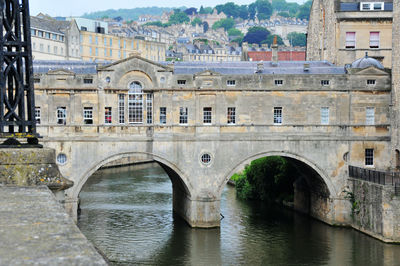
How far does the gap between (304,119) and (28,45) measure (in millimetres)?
31740

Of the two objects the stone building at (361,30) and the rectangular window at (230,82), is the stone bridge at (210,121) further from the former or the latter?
the stone building at (361,30)

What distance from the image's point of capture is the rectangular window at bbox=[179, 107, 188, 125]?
138 feet

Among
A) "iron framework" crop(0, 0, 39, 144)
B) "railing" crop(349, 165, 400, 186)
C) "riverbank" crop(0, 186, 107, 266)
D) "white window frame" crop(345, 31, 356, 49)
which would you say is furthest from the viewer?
"white window frame" crop(345, 31, 356, 49)

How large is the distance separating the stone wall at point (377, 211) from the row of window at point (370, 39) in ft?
42.6

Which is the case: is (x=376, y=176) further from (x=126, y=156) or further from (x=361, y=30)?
(x=361, y=30)

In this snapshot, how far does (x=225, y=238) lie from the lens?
39.0 meters

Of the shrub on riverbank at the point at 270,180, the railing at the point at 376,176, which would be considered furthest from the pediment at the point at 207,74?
the shrub on riverbank at the point at 270,180

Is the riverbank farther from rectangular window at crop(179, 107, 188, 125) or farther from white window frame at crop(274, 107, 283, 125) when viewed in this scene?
white window frame at crop(274, 107, 283, 125)

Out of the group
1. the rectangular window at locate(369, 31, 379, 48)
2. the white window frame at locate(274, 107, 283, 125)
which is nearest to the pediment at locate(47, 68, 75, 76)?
the white window frame at locate(274, 107, 283, 125)

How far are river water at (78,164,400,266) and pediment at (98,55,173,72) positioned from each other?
32.0 ft

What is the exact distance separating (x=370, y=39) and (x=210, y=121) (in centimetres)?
1574

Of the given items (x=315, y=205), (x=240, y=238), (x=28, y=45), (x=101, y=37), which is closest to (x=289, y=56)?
(x=101, y=37)

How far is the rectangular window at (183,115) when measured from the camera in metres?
42.1

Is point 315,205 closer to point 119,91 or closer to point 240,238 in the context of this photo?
point 240,238
